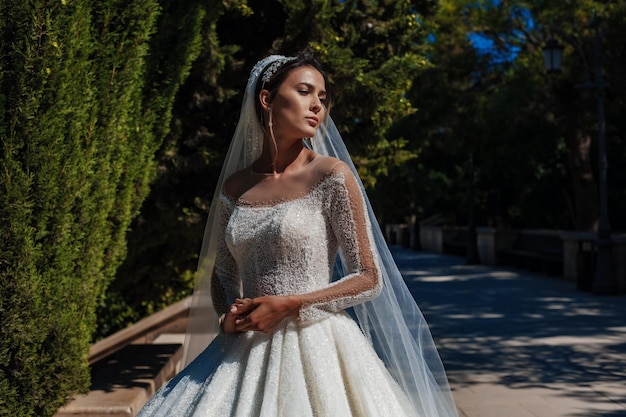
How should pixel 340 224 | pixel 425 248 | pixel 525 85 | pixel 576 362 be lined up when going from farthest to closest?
pixel 425 248
pixel 525 85
pixel 576 362
pixel 340 224

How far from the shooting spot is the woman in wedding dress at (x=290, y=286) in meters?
3.06

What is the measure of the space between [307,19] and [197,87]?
130 centimetres

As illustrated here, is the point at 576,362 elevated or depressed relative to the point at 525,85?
depressed

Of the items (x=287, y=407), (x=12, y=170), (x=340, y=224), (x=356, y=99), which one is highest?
(x=356, y=99)

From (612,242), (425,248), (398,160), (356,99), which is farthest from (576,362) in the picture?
(425,248)

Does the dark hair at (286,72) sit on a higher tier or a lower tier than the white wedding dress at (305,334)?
higher

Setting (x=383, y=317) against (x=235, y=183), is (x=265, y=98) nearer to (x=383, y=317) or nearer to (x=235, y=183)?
(x=235, y=183)

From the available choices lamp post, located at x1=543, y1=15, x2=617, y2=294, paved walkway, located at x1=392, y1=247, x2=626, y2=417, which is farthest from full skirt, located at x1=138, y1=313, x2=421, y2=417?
lamp post, located at x1=543, y1=15, x2=617, y2=294

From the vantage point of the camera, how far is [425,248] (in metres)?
50.6

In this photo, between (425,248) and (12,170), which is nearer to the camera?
(12,170)

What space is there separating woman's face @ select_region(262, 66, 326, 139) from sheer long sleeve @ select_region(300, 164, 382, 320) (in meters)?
0.21

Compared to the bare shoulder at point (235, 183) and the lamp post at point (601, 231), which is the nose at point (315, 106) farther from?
the lamp post at point (601, 231)

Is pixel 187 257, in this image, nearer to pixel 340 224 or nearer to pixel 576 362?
pixel 576 362

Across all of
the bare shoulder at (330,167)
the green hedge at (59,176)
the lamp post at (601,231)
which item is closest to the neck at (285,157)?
the bare shoulder at (330,167)
